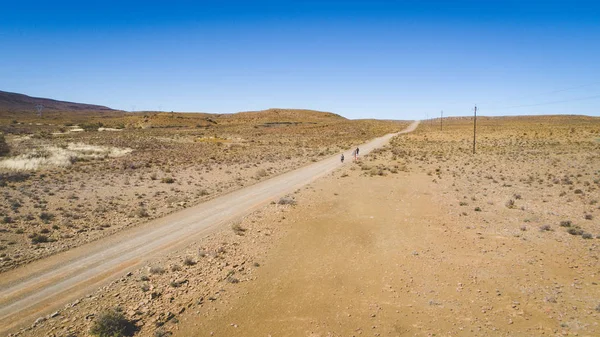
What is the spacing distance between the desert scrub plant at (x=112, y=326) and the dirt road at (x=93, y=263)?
2010mm

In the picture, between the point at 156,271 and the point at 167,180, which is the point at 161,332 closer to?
the point at 156,271

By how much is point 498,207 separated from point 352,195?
8.99 meters

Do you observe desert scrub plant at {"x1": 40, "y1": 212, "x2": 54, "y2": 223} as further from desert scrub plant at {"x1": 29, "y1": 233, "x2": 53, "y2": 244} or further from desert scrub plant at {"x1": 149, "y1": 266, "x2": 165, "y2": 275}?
desert scrub plant at {"x1": 149, "y1": 266, "x2": 165, "y2": 275}

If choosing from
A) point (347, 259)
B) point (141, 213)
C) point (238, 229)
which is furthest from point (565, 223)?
point (141, 213)

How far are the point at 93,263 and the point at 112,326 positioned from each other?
4.57 metres

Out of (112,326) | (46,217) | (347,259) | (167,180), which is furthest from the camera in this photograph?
(167,180)

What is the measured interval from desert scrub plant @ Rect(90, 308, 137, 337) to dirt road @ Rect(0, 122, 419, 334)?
2010 mm

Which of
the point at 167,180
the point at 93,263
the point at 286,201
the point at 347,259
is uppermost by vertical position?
the point at 167,180

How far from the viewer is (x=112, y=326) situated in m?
8.12

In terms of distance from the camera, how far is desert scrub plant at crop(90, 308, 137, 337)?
316 inches

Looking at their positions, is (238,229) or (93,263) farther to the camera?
(238,229)

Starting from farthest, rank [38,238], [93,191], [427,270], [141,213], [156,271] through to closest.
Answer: [93,191], [141,213], [38,238], [427,270], [156,271]

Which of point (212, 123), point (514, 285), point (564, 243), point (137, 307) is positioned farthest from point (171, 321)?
point (212, 123)

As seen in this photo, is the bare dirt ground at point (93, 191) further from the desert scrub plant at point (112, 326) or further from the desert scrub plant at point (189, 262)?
the desert scrub plant at point (112, 326)
